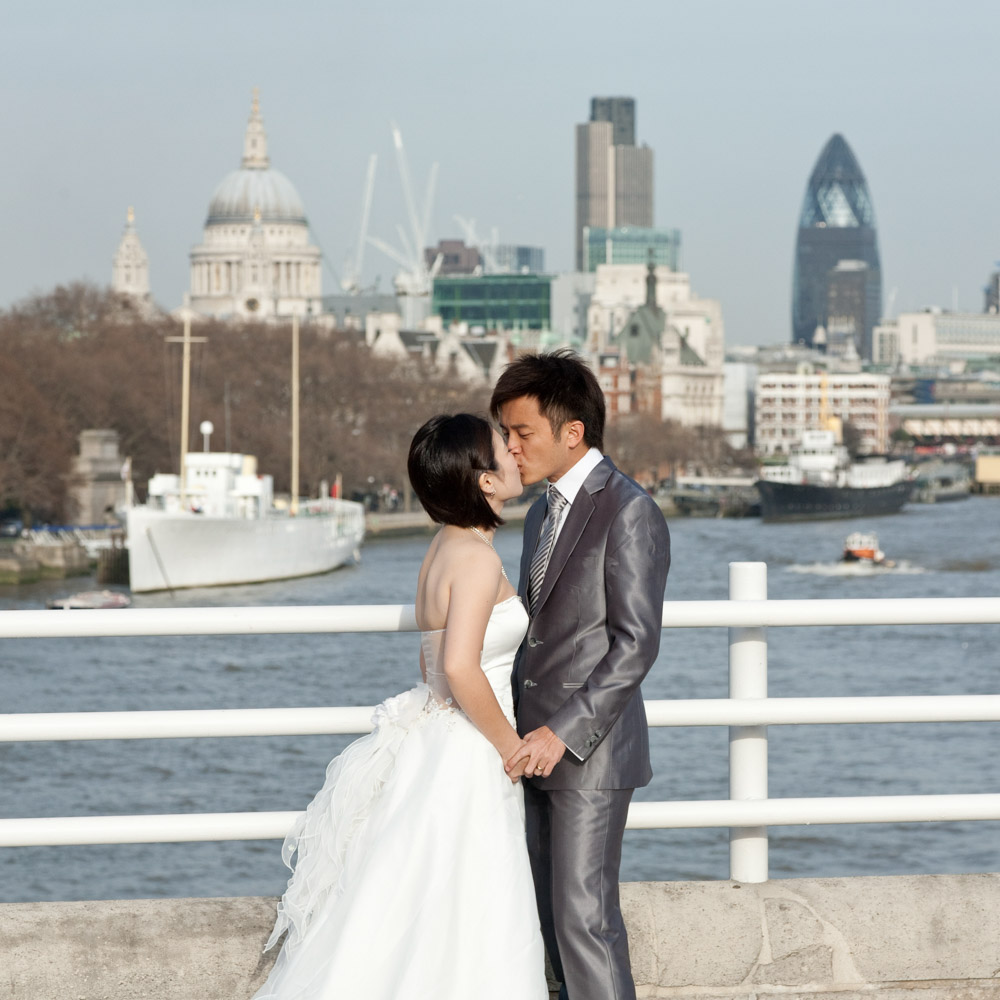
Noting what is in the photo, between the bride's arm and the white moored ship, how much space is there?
4297cm

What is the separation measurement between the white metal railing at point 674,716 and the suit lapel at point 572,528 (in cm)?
47

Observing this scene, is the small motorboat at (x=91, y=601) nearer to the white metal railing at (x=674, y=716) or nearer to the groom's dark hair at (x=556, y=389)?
the white metal railing at (x=674, y=716)

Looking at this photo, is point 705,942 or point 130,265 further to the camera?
point 130,265

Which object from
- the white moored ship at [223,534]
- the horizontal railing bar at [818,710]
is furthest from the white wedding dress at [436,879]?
the white moored ship at [223,534]

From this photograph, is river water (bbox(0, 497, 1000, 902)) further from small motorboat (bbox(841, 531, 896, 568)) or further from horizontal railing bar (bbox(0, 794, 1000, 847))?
horizontal railing bar (bbox(0, 794, 1000, 847))

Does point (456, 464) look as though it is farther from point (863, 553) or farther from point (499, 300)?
point (499, 300)

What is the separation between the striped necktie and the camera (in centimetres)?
348

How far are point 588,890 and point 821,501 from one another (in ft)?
269

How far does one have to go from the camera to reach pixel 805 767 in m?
17.7

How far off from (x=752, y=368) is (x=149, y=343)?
4257 inches

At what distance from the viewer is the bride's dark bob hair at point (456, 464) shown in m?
3.33

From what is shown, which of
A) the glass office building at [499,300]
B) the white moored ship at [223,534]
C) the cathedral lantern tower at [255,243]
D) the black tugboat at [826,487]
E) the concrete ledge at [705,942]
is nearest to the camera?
the concrete ledge at [705,942]

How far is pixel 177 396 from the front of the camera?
68.2m

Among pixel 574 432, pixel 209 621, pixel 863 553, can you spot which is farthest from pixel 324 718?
pixel 863 553
